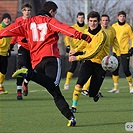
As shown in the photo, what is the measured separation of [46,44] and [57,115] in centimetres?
178

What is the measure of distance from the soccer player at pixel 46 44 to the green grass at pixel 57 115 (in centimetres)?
46

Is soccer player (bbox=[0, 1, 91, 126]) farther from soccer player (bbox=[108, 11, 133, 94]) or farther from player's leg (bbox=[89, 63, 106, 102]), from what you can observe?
soccer player (bbox=[108, 11, 133, 94])

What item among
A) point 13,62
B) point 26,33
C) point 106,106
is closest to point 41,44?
point 26,33

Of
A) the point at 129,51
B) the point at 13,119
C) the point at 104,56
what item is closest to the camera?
the point at 13,119

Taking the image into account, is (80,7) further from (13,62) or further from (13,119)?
(13,119)

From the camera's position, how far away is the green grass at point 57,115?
10.2 meters

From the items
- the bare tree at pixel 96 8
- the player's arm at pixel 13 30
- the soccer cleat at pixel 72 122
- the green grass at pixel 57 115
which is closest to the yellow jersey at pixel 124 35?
Answer: the green grass at pixel 57 115

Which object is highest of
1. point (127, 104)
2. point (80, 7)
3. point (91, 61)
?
point (80, 7)

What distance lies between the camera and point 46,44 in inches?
424

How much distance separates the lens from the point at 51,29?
10.5 meters

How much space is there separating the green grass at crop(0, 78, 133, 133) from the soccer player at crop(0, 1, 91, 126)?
1.52 feet

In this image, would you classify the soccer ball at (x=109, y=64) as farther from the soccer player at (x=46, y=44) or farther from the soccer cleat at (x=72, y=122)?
the soccer cleat at (x=72, y=122)

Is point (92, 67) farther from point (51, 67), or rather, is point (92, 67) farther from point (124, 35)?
point (124, 35)

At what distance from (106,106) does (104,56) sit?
1114 mm
